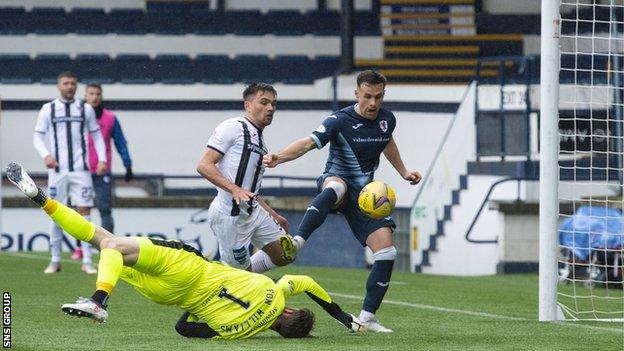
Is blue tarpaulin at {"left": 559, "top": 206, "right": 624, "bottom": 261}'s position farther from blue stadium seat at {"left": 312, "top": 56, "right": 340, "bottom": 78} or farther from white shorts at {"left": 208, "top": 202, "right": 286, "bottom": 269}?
blue stadium seat at {"left": 312, "top": 56, "right": 340, "bottom": 78}

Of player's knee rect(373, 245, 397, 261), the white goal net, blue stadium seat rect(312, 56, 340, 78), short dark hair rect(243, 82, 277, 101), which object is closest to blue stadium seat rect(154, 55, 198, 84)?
blue stadium seat rect(312, 56, 340, 78)

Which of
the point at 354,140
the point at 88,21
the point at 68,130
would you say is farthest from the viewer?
the point at 88,21

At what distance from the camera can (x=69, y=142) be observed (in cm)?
1515

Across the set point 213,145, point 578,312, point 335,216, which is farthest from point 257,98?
point 335,216

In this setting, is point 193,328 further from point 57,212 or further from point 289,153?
point 289,153

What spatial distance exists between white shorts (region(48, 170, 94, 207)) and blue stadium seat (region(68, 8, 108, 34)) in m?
13.7

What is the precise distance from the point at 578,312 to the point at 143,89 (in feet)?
54.7

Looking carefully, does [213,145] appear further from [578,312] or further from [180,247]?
[578,312]

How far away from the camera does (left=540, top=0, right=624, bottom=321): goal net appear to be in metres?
13.2

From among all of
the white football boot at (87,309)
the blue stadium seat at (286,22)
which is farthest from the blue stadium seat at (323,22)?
the white football boot at (87,309)

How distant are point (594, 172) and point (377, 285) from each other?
10.1 meters

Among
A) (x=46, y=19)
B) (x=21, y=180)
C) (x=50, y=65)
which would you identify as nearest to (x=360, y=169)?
(x=21, y=180)

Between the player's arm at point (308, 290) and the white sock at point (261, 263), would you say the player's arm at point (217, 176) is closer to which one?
the white sock at point (261, 263)

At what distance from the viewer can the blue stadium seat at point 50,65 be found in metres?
27.8
